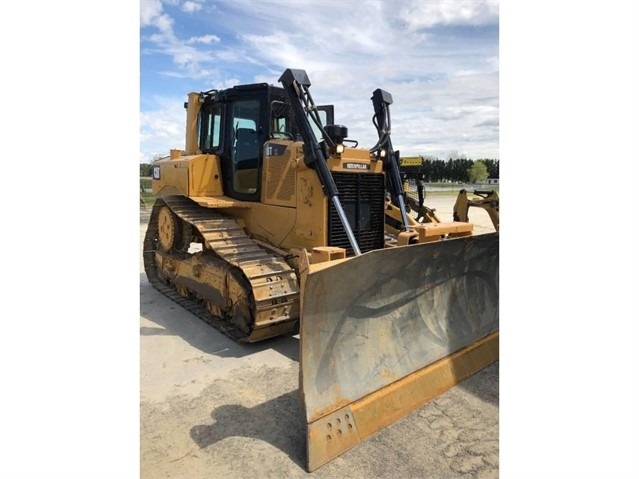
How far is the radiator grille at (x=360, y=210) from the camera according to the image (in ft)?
16.6

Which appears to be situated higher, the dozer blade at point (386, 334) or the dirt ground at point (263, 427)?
the dozer blade at point (386, 334)

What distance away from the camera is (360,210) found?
523cm

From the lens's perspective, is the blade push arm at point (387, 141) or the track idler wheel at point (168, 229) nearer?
the blade push arm at point (387, 141)

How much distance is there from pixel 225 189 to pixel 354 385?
12.7ft

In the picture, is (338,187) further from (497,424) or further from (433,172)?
(433,172)

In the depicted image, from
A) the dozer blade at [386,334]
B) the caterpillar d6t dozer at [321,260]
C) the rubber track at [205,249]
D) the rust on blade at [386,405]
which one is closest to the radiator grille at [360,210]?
the caterpillar d6t dozer at [321,260]

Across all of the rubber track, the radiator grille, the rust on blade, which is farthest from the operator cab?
the rust on blade

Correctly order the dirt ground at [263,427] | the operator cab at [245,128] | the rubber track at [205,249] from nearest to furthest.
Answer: the dirt ground at [263,427], the rubber track at [205,249], the operator cab at [245,128]

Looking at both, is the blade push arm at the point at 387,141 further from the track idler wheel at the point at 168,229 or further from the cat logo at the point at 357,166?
the track idler wheel at the point at 168,229

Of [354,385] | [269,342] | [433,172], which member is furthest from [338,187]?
[433,172]

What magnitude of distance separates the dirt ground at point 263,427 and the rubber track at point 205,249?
68cm

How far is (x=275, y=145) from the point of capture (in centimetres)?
551

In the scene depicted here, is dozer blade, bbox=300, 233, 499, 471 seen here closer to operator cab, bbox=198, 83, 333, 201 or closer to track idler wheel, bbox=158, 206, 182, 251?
operator cab, bbox=198, 83, 333, 201

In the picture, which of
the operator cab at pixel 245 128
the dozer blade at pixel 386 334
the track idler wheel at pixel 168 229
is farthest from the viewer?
the track idler wheel at pixel 168 229
